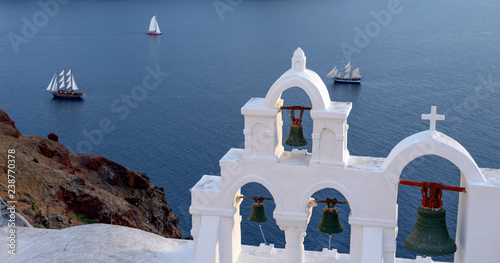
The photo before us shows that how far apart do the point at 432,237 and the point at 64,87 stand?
96471 millimetres

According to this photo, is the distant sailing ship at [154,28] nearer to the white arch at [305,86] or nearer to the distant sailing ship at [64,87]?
the distant sailing ship at [64,87]

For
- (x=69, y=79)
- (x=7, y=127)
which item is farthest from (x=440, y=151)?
(x=69, y=79)

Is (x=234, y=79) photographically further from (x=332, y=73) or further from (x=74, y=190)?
(x=74, y=190)

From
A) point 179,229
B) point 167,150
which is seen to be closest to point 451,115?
point 167,150

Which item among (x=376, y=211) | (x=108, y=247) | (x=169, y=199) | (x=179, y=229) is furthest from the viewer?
(x=169, y=199)

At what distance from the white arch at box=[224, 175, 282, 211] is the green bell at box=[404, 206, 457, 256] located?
151 inches

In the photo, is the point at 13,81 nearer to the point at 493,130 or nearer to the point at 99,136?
the point at 99,136

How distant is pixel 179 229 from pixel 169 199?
24.3 feet

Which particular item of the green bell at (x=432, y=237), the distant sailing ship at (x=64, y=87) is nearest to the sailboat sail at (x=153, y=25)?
the distant sailing ship at (x=64, y=87)

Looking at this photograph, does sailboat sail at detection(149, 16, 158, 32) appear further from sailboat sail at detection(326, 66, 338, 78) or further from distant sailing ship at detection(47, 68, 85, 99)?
sailboat sail at detection(326, 66, 338, 78)

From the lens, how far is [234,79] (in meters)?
106

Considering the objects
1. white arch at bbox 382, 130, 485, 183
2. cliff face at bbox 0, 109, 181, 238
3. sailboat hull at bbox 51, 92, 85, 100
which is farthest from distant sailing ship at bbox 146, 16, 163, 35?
white arch at bbox 382, 130, 485, 183

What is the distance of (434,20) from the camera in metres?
146

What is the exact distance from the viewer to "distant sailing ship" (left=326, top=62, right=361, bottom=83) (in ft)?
333
